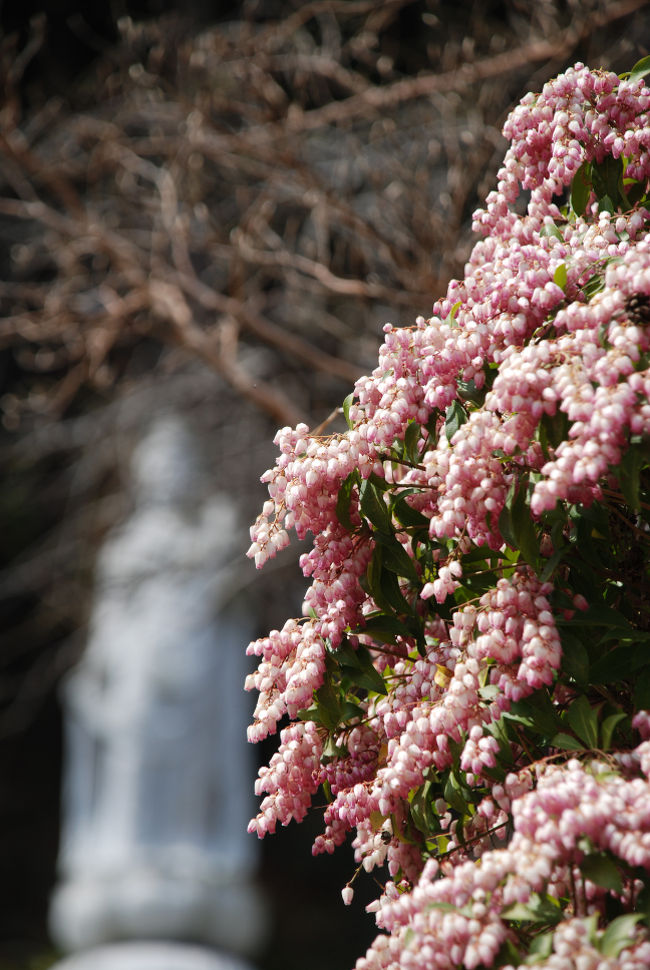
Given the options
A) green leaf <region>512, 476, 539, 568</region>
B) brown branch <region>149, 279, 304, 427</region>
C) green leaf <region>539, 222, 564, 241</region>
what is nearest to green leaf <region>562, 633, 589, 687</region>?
green leaf <region>512, 476, 539, 568</region>

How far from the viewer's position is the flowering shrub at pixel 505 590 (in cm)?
93

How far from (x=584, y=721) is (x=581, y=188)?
→ 666mm

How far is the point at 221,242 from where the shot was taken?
11.5ft

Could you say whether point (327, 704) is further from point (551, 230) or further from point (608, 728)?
point (551, 230)

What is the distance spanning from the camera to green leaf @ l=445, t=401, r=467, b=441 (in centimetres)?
112

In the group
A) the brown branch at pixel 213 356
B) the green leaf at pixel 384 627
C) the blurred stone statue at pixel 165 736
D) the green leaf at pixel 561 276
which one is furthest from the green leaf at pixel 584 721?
the blurred stone statue at pixel 165 736

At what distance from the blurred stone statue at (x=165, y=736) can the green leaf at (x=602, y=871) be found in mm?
3361

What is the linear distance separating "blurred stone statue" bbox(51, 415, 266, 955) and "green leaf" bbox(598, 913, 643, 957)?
11.2 ft

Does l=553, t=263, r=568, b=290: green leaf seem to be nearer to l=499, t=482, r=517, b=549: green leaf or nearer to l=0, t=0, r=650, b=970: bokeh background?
l=499, t=482, r=517, b=549: green leaf

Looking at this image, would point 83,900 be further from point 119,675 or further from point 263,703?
point 263,703

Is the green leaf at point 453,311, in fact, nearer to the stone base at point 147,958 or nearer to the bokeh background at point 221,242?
the bokeh background at point 221,242

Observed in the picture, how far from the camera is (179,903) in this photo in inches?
171

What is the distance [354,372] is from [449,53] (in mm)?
1014

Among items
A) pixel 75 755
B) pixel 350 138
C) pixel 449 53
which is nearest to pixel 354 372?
pixel 350 138
